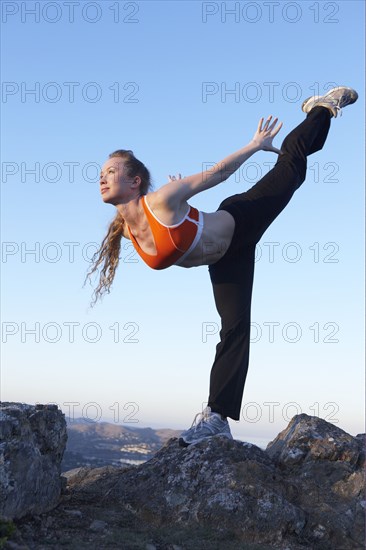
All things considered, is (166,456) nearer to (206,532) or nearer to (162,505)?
(162,505)

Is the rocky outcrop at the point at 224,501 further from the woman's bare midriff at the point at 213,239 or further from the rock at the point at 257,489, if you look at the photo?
the woman's bare midriff at the point at 213,239

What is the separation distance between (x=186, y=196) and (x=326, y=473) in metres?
3.02

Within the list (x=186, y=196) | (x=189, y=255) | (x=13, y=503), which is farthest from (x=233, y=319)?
(x=13, y=503)

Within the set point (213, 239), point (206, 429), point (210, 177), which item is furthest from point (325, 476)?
point (210, 177)

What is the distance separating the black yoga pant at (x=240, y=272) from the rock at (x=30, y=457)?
1.68 meters

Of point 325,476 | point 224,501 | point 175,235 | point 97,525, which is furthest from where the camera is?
point 325,476

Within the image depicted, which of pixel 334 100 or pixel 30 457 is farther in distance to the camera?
pixel 334 100

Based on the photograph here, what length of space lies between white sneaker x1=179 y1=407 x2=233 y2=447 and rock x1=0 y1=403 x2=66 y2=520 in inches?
50.7

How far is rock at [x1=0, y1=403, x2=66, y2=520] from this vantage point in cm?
479

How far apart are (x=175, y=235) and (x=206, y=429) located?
2.01 m

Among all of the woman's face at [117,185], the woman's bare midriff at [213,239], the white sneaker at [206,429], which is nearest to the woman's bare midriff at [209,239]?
the woman's bare midriff at [213,239]

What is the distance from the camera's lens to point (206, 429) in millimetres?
6324

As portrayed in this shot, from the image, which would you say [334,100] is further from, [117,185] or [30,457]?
[30,457]

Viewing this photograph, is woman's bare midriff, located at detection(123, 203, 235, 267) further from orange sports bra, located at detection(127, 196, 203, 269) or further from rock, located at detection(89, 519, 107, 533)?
rock, located at detection(89, 519, 107, 533)
